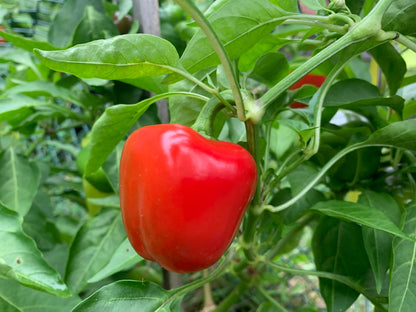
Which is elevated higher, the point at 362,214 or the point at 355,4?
the point at 355,4

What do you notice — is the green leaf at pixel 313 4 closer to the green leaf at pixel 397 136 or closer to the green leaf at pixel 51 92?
the green leaf at pixel 397 136

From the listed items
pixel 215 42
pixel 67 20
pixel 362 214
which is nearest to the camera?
pixel 215 42

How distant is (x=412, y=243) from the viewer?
15.4 inches

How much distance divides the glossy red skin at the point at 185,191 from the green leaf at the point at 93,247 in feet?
0.78

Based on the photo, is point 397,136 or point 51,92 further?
point 51,92

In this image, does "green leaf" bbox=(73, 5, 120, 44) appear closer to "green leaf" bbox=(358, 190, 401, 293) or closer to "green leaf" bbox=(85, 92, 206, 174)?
"green leaf" bbox=(85, 92, 206, 174)

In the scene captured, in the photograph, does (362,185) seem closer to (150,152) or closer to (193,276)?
(150,152)

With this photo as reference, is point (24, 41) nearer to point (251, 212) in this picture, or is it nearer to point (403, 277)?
point (251, 212)

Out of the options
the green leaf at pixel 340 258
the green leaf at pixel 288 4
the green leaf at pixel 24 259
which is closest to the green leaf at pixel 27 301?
the green leaf at pixel 24 259

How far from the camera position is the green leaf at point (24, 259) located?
1.34ft

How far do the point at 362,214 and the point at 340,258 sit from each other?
0.14 metres

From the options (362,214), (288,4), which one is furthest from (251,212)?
(288,4)

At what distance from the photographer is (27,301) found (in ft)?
1.71

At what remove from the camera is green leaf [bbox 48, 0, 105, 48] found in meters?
0.75
